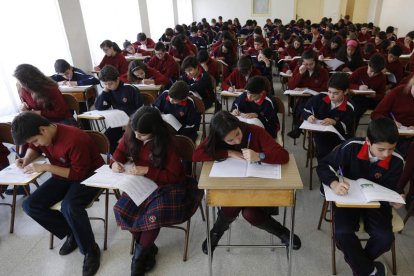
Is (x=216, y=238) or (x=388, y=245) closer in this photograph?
(x=388, y=245)

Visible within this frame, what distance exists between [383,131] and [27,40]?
4847 millimetres

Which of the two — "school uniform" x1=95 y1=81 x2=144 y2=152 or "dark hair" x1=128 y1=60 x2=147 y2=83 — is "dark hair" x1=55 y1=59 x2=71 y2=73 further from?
"school uniform" x1=95 y1=81 x2=144 y2=152

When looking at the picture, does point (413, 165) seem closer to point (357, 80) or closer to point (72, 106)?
point (357, 80)

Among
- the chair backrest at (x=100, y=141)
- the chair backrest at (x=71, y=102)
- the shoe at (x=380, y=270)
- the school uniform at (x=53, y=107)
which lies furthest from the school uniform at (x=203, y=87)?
the shoe at (x=380, y=270)

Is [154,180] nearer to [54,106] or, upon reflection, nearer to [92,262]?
[92,262]

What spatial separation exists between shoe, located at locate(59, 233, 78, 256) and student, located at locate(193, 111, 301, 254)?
109 cm

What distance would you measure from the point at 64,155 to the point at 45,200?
0.34 meters

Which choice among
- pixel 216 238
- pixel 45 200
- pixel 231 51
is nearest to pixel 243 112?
pixel 216 238

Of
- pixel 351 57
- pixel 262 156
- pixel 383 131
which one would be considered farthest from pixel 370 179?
pixel 351 57

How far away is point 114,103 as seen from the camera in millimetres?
3322

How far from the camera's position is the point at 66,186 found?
209 cm

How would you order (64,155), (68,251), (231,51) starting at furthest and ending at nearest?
(231,51) → (68,251) → (64,155)

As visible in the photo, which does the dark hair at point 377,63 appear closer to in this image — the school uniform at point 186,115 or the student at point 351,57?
the student at point 351,57

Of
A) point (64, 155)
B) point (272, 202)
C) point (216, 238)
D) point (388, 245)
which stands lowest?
point (216, 238)
